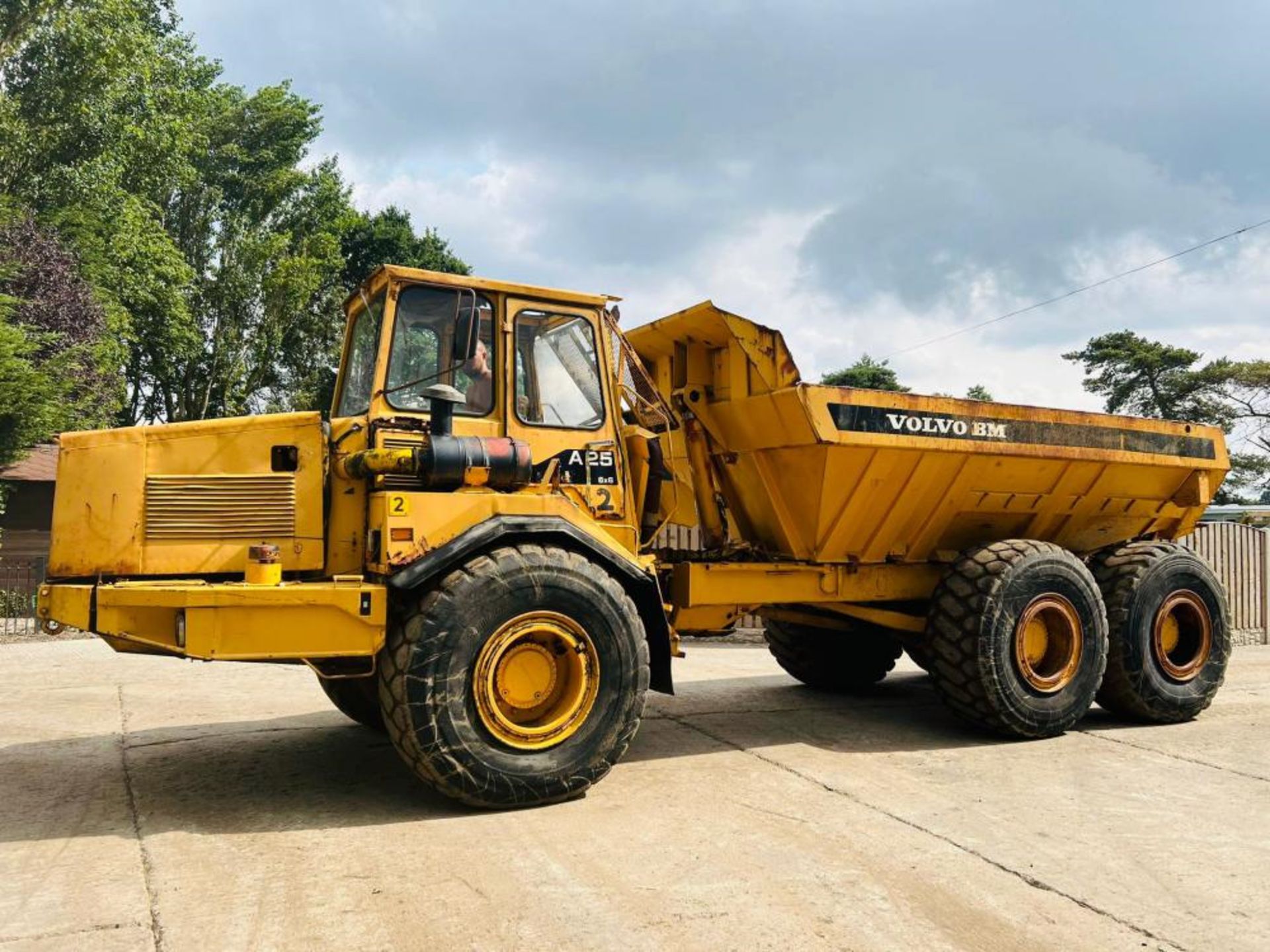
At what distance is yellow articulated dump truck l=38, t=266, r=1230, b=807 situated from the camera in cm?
486

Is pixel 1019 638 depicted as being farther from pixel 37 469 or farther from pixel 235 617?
pixel 37 469

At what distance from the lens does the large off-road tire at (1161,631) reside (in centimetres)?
723

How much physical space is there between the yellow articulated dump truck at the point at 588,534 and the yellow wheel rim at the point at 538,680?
0.01 meters

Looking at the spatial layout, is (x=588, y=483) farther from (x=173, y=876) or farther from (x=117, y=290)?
(x=117, y=290)

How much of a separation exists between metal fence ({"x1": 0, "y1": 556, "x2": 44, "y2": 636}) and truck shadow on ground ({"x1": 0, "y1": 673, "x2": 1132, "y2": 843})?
10.7 m

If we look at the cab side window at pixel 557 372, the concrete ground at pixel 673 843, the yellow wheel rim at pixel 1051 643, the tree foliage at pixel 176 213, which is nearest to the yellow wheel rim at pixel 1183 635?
the concrete ground at pixel 673 843

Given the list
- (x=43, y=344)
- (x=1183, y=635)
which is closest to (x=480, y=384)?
(x=1183, y=635)

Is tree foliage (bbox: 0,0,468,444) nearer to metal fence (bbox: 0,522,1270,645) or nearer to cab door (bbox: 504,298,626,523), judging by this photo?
metal fence (bbox: 0,522,1270,645)

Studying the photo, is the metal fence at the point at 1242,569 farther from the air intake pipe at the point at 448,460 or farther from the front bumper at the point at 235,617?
the front bumper at the point at 235,617

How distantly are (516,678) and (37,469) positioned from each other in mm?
20504

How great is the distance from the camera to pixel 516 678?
16.8 ft

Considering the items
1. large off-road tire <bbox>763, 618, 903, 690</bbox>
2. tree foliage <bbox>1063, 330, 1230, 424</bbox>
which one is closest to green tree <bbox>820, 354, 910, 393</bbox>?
tree foliage <bbox>1063, 330, 1230, 424</bbox>

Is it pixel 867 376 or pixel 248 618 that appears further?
pixel 867 376

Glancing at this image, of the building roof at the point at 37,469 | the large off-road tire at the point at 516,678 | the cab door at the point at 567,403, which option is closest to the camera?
the large off-road tire at the point at 516,678
